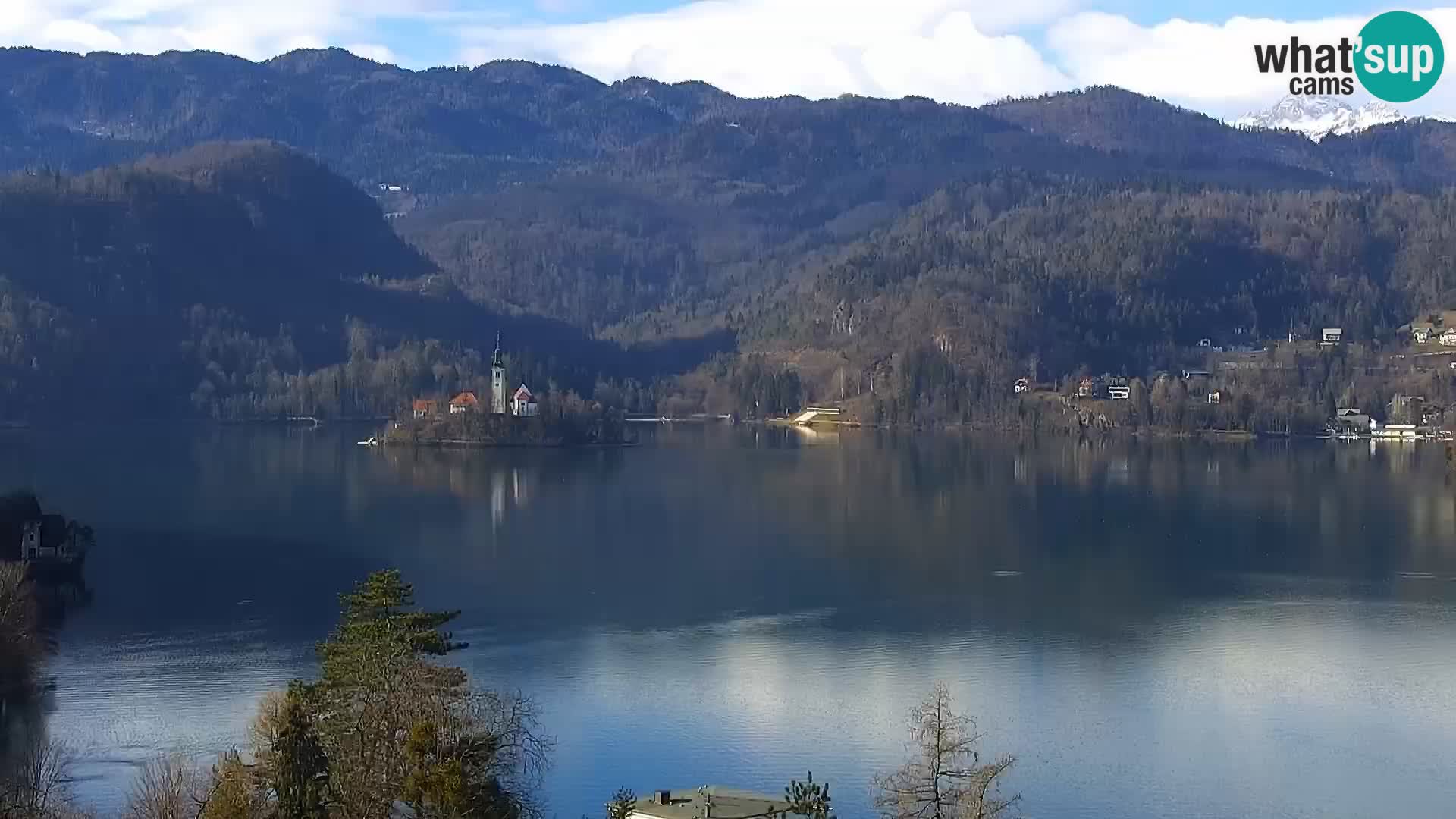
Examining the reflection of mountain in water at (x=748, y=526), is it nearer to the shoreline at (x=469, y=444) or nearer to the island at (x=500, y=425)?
the shoreline at (x=469, y=444)

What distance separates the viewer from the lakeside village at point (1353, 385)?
110188mm

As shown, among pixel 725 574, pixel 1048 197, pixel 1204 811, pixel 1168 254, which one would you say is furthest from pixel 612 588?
pixel 1048 197

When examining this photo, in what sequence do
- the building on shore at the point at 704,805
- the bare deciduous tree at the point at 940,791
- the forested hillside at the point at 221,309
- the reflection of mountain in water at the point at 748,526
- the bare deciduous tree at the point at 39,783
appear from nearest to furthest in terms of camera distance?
the bare deciduous tree at the point at 940,791, the bare deciduous tree at the point at 39,783, the building on shore at the point at 704,805, the reflection of mountain in water at the point at 748,526, the forested hillside at the point at 221,309

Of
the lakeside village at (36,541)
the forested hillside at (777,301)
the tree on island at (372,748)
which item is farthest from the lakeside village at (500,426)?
the tree on island at (372,748)

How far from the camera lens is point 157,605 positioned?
40906 millimetres

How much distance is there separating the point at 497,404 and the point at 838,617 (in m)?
60.7

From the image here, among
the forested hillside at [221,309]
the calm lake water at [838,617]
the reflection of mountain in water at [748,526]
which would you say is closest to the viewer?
the calm lake water at [838,617]

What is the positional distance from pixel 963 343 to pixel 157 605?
96.8 metres

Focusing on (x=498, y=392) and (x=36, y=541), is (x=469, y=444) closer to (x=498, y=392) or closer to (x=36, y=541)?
(x=498, y=392)

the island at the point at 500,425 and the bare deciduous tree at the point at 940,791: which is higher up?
the island at the point at 500,425

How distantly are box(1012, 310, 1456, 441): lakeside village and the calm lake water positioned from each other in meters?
34.3

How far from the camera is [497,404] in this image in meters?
99.2

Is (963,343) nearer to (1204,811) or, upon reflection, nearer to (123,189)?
(123,189)

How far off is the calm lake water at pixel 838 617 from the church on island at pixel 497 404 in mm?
19689
